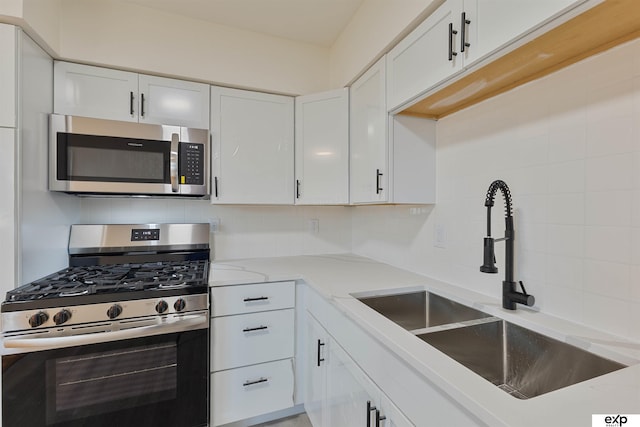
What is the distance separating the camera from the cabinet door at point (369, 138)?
1584mm

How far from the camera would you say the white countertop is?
582 mm

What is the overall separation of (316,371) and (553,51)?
1.72 m

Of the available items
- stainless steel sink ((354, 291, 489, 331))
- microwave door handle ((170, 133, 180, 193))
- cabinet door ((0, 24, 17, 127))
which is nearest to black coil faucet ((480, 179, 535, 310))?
stainless steel sink ((354, 291, 489, 331))

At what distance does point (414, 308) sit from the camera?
1500 mm

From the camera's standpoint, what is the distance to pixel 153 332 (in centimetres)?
145

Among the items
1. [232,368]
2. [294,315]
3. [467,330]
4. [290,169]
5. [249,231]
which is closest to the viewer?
[467,330]

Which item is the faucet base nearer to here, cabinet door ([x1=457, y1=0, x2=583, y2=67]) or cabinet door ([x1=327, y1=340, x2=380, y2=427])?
cabinet door ([x1=327, y1=340, x2=380, y2=427])

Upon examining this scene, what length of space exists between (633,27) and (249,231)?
2188 millimetres

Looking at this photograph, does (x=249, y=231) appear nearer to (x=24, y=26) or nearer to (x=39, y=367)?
(x=39, y=367)

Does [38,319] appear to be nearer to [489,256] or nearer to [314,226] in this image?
[314,226]

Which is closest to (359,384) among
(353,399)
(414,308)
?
(353,399)

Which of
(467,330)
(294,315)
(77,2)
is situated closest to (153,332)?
(294,315)

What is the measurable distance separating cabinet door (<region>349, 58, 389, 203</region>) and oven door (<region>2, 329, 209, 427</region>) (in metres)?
1.21

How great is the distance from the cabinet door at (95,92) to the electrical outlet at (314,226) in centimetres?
143
